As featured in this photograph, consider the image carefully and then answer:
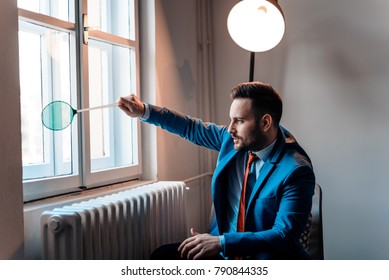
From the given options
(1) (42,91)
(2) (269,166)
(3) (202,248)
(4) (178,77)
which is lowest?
(3) (202,248)

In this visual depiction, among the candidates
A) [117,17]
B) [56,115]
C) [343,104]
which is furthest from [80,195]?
[343,104]

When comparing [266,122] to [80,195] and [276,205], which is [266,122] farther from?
[80,195]

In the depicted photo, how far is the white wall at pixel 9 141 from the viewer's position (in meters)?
1.04

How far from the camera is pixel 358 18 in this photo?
2.00 m

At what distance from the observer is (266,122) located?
1235mm

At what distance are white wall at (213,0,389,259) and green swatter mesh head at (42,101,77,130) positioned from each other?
1.21 metres

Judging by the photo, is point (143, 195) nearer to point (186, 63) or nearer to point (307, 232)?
point (307, 232)

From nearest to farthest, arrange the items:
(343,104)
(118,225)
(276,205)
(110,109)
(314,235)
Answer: (276,205)
(118,225)
(314,235)
(110,109)
(343,104)

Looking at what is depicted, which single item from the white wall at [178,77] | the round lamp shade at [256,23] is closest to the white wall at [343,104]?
the white wall at [178,77]

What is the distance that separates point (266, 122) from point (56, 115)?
0.63m

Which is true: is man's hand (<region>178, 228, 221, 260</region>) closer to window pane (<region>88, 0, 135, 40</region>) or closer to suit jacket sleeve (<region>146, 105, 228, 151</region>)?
suit jacket sleeve (<region>146, 105, 228, 151</region>)

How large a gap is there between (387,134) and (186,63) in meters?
1.03

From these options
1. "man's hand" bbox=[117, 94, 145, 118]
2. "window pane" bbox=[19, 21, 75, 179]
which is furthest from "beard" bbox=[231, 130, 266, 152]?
"window pane" bbox=[19, 21, 75, 179]

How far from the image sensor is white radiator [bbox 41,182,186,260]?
116 centimetres
